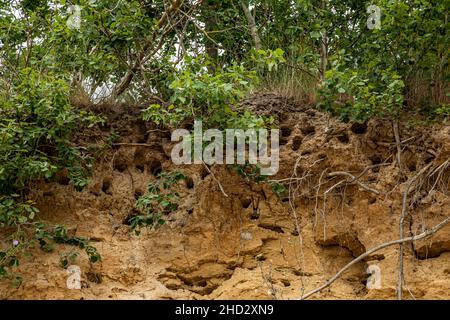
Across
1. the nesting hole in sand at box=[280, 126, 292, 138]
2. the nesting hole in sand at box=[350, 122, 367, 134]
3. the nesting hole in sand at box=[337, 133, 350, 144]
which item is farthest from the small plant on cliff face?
the nesting hole in sand at box=[350, 122, 367, 134]

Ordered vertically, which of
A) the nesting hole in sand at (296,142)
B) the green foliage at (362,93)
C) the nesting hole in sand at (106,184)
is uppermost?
the green foliage at (362,93)

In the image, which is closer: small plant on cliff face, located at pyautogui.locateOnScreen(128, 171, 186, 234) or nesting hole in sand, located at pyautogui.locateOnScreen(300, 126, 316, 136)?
small plant on cliff face, located at pyautogui.locateOnScreen(128, 171, 186, 234)

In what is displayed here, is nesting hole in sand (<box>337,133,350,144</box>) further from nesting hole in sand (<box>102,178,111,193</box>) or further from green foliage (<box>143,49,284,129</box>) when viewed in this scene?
nesting hole in sand (<box>102,178,111,193</box>)

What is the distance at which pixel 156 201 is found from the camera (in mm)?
6371

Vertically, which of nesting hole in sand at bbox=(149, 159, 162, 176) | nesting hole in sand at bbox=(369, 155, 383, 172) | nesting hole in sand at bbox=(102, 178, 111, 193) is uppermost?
nesting hole in sand at bbox=(369, 155, 383, 172)

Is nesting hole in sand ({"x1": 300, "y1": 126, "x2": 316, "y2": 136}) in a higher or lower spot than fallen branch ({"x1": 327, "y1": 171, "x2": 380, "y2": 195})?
higher

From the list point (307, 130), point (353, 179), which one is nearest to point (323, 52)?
point (307, 130)

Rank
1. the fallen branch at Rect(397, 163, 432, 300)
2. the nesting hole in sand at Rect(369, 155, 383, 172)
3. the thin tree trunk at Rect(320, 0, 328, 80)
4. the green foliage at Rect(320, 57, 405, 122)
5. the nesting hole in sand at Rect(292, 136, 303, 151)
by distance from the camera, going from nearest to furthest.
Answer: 1. the fallen branch at Rect(397, 163, 432, 300)
2. the green foliage at Rect(320, 57, 405, 122)
3. the nesting hole in sand at Rect(369, 155, 383, 172)
4. the nesting hole in sand at Rect(292, 136, 303, 151)
5. the thin tree trunk at Rect(320, 0, 328, 80)

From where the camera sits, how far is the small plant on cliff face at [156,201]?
234 inches

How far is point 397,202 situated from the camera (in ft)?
20.4

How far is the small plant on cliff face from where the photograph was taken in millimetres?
5938

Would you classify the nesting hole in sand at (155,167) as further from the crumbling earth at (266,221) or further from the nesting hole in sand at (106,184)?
the nesting hole in sand at (106,184)

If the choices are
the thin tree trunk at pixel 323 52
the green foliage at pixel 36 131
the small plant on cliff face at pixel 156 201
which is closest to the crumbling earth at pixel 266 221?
the small plant on cliff face at pixel 156 201

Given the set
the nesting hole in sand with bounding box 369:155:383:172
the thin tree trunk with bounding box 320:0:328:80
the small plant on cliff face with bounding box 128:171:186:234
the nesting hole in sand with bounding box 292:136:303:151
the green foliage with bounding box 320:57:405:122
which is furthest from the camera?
the thin tree trunk with bounding box 320:0:328:80
